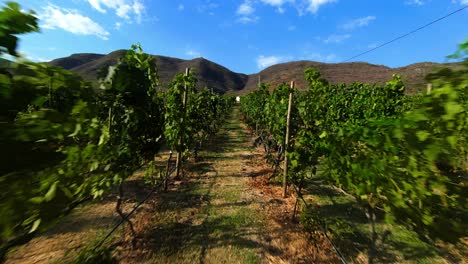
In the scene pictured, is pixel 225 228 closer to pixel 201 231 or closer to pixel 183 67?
pixel 201 231

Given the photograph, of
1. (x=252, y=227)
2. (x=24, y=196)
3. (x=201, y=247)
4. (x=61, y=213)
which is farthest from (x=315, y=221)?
(x=24, y=196)

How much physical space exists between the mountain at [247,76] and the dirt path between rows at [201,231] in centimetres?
Answer: 4266

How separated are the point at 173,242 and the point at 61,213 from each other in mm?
3282

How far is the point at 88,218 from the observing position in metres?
5.36

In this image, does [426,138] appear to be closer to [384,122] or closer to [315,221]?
[384,122]

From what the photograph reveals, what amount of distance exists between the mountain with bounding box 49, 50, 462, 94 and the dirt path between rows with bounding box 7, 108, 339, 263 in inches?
1680

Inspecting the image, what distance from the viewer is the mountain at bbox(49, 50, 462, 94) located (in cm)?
6334

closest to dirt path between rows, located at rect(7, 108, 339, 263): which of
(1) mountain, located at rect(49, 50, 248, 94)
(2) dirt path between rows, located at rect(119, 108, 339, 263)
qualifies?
(2) dirt path between rows, located at rect(119, 108, 339, 263)

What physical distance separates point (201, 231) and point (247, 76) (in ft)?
527

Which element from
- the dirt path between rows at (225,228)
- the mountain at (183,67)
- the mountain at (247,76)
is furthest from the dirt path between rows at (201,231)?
the mountain at (183,67)

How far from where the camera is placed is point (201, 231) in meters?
5.02

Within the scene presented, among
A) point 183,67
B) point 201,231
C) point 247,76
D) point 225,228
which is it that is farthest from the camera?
point 247,76

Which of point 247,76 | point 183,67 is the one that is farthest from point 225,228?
point 247,76

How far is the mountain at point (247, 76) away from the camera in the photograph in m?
63.3
